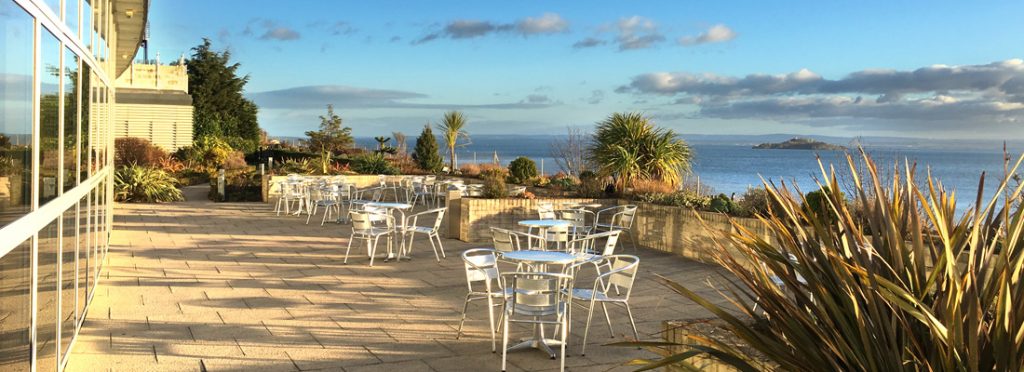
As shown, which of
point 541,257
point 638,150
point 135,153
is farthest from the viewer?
point 135,153

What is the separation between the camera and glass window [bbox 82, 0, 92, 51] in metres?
5.10

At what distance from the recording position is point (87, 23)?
17.7ft

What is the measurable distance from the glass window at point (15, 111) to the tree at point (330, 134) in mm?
26892

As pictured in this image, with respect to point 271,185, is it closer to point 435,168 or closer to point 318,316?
point 435,168

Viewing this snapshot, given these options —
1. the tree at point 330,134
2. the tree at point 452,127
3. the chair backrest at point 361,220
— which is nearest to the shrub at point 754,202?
A: the chair backrest at point 361,220

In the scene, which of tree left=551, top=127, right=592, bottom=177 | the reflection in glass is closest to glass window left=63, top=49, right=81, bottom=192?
the reflection in glass

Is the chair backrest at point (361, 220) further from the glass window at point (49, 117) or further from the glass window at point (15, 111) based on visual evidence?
the glass window at point (15, 111)

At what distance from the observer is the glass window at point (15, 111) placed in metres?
2.31

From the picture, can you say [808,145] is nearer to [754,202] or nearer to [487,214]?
[754,202]

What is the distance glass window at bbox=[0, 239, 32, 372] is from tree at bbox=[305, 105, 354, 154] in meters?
26.8

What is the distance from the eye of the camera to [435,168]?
18953 millimetres

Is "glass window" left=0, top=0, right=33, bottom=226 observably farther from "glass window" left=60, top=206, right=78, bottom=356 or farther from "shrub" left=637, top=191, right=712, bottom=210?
"shrub" left=637, top=191, right=712, bottom=210

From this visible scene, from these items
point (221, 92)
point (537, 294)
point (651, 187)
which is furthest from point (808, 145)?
point (221, 92)

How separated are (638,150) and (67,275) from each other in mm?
9103
